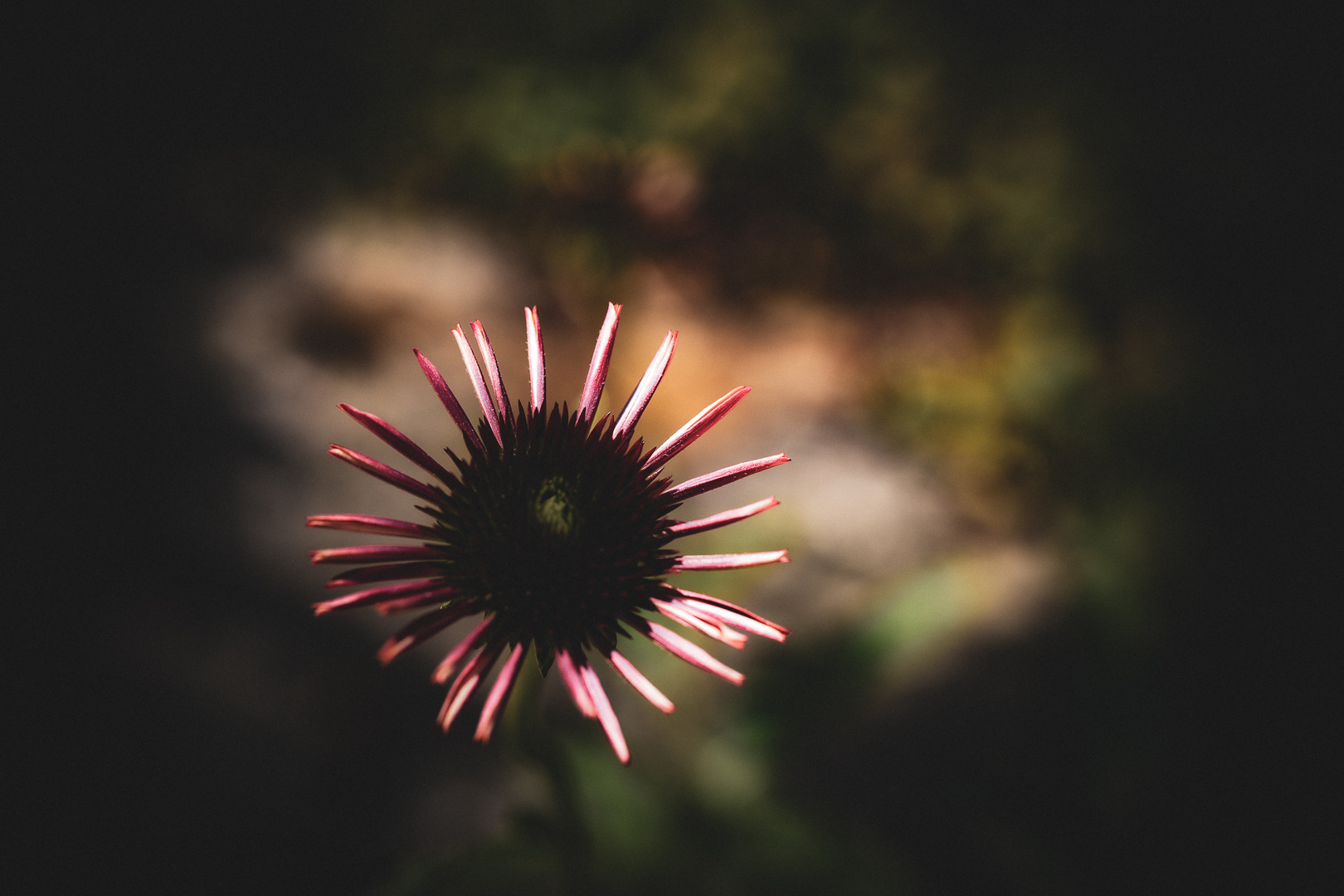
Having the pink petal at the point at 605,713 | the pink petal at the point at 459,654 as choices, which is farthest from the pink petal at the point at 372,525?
the pink petal at the point at 605,713

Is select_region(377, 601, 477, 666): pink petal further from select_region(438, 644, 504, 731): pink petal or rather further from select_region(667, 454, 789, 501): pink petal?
select_region(667, 454, 789, 501): pink petal

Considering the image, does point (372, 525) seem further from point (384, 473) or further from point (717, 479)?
point (717, 479)

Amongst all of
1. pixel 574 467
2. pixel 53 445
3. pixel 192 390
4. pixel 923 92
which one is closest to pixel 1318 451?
pixel 923 92

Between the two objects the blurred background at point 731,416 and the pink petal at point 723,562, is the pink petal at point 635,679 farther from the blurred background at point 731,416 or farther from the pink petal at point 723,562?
the blurred background at point 731,416

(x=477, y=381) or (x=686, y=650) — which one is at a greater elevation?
(x=477, y=381)

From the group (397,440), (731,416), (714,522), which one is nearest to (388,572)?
(397,440)

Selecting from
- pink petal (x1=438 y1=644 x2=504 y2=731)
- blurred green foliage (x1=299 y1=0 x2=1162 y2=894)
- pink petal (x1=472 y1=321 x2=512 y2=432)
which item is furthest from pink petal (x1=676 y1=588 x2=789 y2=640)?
blurred green foliage (x1=299 y1=0 x2=1162 y2=894)
